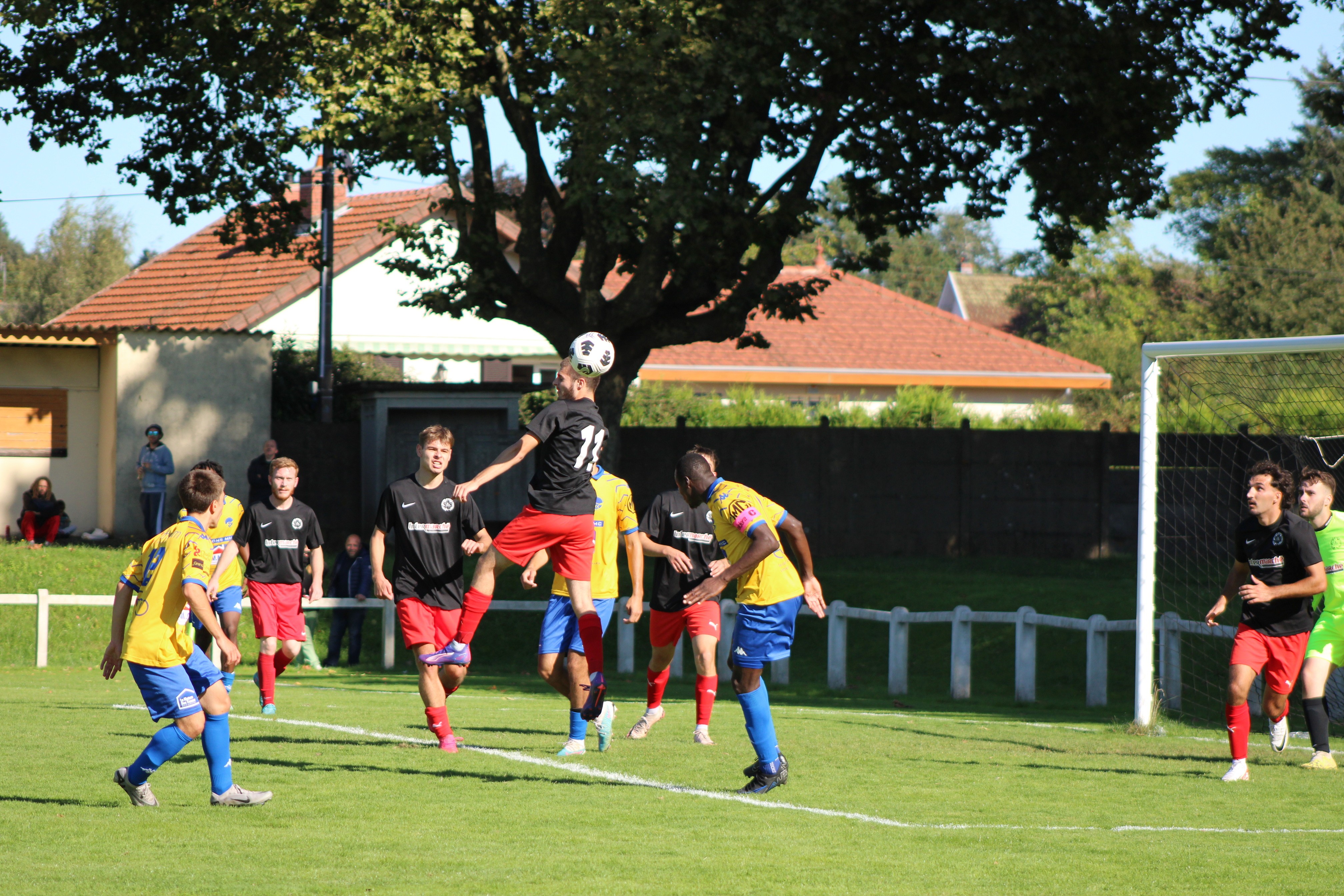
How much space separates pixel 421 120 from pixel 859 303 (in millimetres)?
34209

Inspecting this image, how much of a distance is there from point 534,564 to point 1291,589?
15.9ft

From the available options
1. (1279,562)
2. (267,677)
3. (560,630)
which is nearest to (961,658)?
(1279,562)

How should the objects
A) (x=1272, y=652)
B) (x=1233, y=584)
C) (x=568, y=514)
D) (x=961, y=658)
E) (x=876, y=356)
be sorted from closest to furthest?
1. (x=568, y=514)
2. (x=1272, y=652)
3. (x=1233, y=584)
4. (x=961, y=658)
5. (x=876, y=356)

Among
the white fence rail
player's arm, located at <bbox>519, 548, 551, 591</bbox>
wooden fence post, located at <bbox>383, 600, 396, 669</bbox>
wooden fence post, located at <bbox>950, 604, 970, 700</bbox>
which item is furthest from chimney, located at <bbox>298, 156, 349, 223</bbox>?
player's arm, located at <bbox>519, 548, 551, 591</bbox>

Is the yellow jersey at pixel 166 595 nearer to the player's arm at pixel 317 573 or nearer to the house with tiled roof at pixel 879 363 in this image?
the player's arm at pixel 317 573

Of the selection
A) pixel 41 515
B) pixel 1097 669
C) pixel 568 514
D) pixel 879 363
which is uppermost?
pixel 879 363

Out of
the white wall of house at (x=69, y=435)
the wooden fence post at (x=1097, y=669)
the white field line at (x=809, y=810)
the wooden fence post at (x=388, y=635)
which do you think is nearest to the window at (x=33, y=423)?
the white wall of house at (x=69, y=435)

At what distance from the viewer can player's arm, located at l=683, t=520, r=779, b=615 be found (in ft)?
27.1

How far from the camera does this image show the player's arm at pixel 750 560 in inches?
325

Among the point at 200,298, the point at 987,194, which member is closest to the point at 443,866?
the point at 987,194

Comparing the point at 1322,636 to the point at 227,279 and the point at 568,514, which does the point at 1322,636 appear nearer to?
the point at 568,514

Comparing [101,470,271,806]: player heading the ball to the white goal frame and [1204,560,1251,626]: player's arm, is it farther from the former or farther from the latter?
the white goal frame

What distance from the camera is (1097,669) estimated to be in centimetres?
1574

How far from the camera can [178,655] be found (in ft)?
24.8
